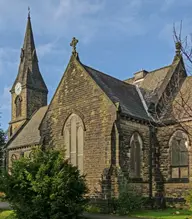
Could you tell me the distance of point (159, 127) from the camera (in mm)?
25609

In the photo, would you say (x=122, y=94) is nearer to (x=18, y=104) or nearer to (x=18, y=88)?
(x=18, y=104)

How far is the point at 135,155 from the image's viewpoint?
23.9m

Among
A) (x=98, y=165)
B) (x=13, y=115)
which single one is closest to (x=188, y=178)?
(x=98, y=165)

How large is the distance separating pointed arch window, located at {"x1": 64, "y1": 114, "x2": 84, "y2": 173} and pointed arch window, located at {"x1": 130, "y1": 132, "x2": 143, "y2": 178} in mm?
3527

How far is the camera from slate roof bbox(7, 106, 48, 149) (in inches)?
1565

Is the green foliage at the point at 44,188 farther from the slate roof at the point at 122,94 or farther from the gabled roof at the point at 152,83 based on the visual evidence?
the gabled roof at the point at 152,83

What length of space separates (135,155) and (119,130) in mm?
2704

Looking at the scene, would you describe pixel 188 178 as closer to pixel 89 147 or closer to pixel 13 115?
pixel 89 147

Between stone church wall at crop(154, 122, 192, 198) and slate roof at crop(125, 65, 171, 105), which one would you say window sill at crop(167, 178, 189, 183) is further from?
slate roof at crop(125, 65, 171, 105)

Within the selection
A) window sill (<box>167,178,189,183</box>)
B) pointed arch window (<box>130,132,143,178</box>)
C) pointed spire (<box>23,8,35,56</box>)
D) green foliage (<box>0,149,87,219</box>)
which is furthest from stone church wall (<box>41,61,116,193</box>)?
pointed spire (<box>23,8,35,56</box>)

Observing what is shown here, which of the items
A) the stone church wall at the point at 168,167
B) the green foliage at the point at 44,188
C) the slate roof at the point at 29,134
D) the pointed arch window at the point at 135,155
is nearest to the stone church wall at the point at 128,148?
the pointed arch window at the point at 135,155

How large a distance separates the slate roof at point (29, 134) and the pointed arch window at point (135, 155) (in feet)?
55.1

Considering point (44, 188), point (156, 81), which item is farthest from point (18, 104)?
point (44, 188)

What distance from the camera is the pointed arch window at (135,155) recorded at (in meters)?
23.4
